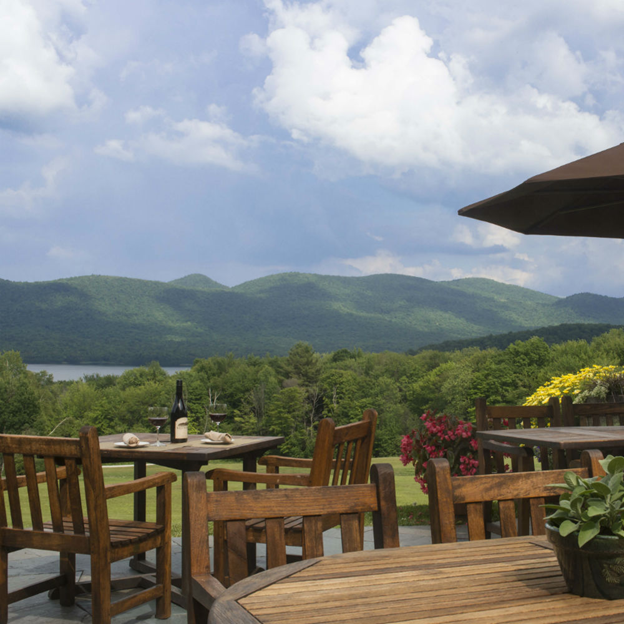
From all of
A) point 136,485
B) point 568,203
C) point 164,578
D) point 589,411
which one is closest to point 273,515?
point 136,485

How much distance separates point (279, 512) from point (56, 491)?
1331 millimetres

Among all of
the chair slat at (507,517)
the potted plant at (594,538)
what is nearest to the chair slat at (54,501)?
the chair slat at (507,517)

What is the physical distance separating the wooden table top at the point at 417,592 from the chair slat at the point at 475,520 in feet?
0.45

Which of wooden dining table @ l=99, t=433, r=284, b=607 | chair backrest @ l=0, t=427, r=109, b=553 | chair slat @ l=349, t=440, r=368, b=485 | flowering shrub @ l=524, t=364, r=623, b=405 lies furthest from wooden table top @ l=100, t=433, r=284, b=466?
flowering shrub @ l=524, t=364, r=623, b=405

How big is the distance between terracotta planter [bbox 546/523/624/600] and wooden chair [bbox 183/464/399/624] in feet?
1.22

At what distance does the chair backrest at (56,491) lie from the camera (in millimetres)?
1937

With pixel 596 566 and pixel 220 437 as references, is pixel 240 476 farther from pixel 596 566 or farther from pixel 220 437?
pixel 596 566

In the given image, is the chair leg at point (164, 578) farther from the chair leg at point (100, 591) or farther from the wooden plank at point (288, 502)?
the wooden plank at point (288, 502)

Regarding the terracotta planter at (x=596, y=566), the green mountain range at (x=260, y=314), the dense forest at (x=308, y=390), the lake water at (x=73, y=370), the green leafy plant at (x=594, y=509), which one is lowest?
the dense forest at (x=308, y=390)

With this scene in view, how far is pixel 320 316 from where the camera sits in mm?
51375

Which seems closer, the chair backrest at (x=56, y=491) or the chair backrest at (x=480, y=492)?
the chair backrest at (x=480, y=492)

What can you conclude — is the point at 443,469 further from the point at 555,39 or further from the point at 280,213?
the point at 280,213

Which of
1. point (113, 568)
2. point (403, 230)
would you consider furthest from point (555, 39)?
point (403, 230)

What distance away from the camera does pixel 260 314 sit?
51.3 m
